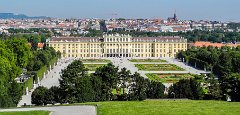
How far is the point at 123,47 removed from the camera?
8494 cm

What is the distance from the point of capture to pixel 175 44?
84375mm

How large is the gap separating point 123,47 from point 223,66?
126 ft

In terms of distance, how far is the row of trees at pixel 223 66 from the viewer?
28.0 metres

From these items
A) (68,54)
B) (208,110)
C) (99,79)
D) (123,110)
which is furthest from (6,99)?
(68,54)

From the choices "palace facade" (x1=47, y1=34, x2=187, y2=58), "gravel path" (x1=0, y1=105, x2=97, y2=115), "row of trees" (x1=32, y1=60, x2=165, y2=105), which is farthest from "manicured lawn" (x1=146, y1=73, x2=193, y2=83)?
"palace facade" (x1=47, y1=34, x2=187, y2=58)

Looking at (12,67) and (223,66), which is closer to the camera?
(12,67)

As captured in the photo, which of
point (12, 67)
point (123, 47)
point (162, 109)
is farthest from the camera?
point (123, 47)

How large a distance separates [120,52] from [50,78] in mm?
38246

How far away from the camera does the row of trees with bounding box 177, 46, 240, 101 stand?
91.9ft

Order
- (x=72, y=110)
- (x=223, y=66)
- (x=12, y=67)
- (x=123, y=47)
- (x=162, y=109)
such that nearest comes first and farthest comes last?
(x=72, y=110)
(x=162, y=109)
(x=12, y=67)
(x=223, y=66)
(x=123, y=47)

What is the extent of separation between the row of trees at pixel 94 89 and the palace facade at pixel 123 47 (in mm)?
53135

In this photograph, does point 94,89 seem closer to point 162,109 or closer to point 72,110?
point 72,110

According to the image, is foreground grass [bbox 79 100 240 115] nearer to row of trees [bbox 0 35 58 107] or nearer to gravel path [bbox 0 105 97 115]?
gravel path [bbox 0 105 97 115]

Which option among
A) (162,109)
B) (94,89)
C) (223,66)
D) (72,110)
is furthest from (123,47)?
(72,110)
